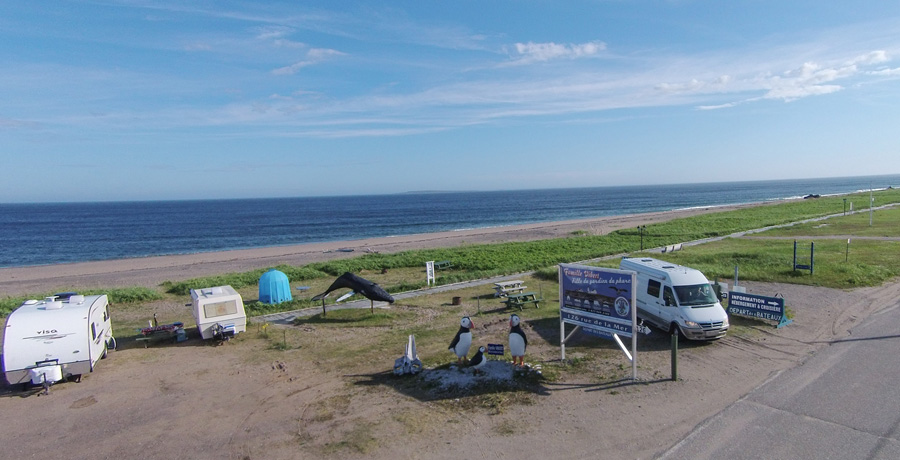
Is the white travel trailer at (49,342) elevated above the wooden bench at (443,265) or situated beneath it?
elevated above

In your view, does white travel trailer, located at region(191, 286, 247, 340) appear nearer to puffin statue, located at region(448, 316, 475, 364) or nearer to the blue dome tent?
the blue dome tent

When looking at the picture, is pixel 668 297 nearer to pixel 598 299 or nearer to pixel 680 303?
pixel 680 303

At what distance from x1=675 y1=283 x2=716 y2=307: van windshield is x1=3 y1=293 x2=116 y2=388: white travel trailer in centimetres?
1628

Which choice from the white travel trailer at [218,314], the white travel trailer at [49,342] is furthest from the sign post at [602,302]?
the white travel trailer at [49,342]

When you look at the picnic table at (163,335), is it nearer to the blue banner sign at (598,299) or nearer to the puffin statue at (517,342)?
the puffin statue at (517,342)

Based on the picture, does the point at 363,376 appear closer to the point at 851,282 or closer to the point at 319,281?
the point at 319,281

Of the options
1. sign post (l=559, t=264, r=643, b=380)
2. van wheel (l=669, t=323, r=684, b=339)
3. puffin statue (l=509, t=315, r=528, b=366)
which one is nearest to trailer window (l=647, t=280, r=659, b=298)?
van wheel (l=669, t=323, r=684, b=339)

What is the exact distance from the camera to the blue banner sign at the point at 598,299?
11.7 meters

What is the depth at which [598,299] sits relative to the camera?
40.6 ft

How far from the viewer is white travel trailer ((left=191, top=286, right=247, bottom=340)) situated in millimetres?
16062

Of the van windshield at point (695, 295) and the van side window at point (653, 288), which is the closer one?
the van windshield at point (695, 295)

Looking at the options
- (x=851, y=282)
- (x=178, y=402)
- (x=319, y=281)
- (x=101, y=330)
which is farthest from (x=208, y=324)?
(x=851, y=282)

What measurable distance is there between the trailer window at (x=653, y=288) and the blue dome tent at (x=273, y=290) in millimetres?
15720

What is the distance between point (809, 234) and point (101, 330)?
4645 cm
